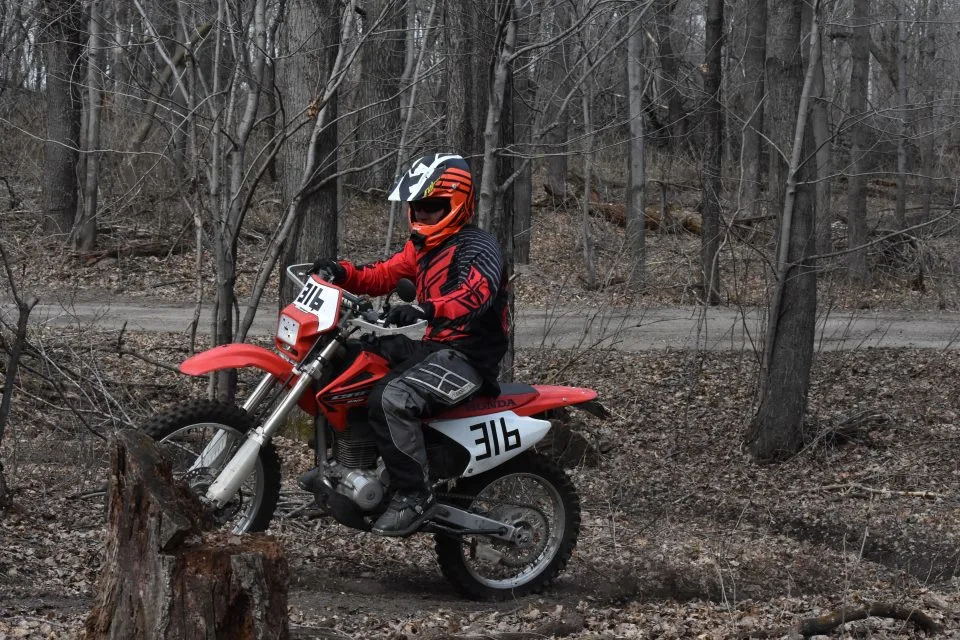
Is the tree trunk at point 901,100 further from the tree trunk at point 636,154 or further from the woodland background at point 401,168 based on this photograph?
the tree trunk at point 636,154

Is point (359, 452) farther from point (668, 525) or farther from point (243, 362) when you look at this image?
point (668, 525)

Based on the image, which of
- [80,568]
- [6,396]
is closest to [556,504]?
[80,568]

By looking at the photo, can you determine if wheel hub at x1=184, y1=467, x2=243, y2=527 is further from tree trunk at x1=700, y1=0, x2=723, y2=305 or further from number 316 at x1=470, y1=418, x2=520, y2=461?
tree trunk at x1=700, y1=0, x2=723, y2=305

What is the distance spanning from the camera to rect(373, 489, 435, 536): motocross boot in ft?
17.5

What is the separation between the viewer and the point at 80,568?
5434 millimetres

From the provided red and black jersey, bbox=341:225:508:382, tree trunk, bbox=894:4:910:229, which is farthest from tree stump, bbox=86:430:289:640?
tree trunk, bbox=894:4:910:229

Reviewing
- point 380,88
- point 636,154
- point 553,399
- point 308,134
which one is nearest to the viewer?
point 553,399

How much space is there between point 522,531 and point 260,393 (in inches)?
63.8

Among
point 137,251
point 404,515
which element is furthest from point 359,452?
point 137,251

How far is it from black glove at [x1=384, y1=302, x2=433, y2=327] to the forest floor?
1377 mm

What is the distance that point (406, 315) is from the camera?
505 centimetres


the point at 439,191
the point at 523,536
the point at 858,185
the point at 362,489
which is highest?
the point at 858,185

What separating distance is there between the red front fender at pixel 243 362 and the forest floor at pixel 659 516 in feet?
3.45

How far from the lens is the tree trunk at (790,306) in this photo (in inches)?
377
